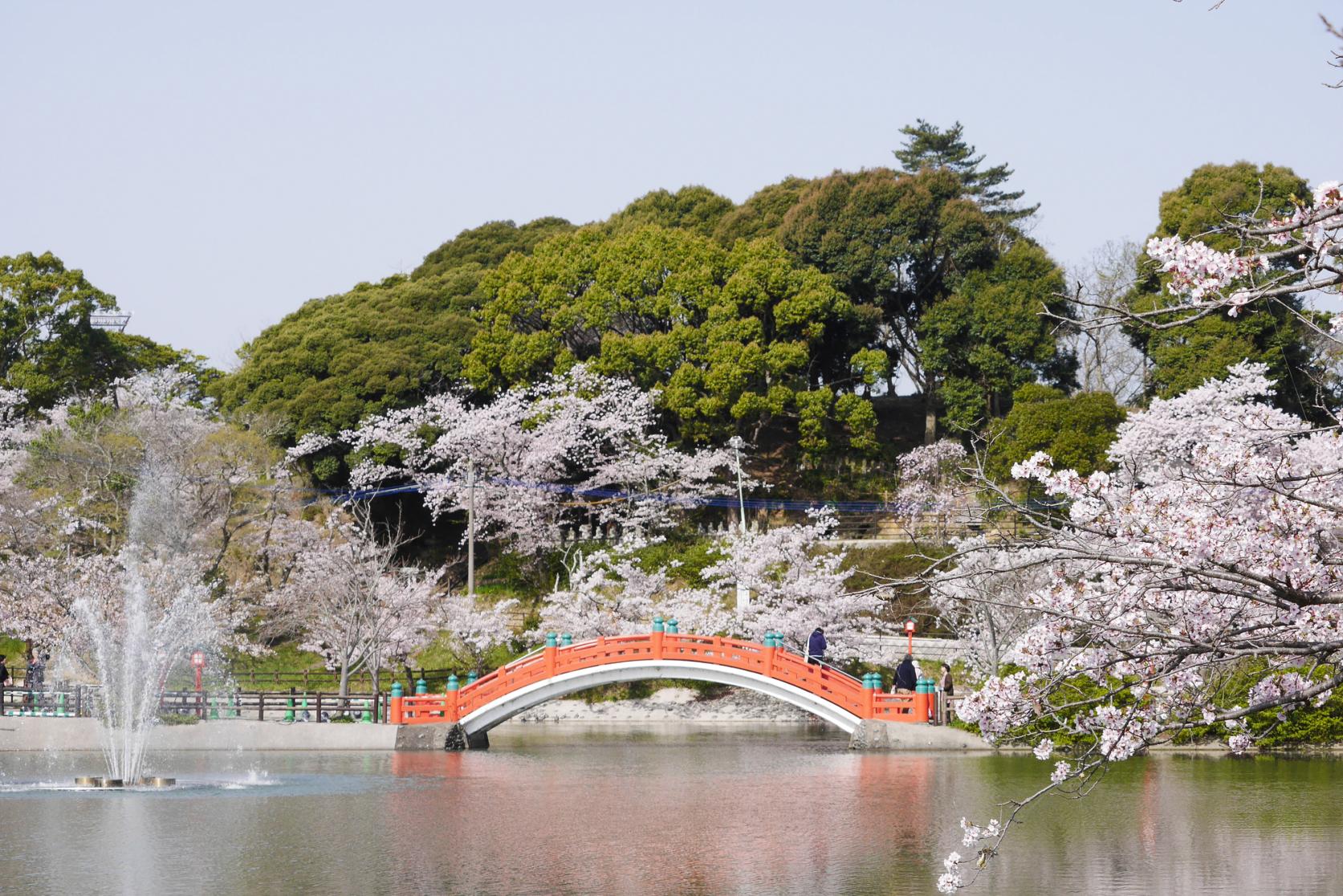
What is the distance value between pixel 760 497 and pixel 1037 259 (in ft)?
34.4

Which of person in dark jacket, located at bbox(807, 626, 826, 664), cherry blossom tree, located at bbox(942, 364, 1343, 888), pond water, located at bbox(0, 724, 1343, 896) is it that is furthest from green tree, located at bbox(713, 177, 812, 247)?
cherry blossom tree, located at bbox(942, 364, 1343, 888)

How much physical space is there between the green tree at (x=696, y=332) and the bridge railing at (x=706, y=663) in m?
14.6

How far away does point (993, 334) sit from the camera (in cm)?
4003

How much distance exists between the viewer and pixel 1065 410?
1400 inches

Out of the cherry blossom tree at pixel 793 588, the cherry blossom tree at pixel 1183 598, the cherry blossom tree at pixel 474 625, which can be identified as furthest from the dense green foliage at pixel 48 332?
the cherry blossom tree at pixel 1183 598

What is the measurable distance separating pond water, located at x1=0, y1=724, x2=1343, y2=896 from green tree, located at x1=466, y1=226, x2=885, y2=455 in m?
17.3

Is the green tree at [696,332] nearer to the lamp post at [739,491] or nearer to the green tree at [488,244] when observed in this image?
the lamp post at [739,491]

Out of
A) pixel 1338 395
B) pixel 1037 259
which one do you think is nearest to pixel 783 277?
pixel 1037 259

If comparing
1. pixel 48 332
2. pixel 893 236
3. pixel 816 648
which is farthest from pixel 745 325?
pixel 48 332

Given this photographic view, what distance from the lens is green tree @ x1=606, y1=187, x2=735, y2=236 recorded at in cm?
4819

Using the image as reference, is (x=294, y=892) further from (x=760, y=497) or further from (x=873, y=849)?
(x=760, y=497)

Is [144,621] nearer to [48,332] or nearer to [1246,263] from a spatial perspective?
[48,332]

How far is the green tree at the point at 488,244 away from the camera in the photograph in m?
49.3

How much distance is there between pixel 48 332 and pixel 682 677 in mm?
28447
